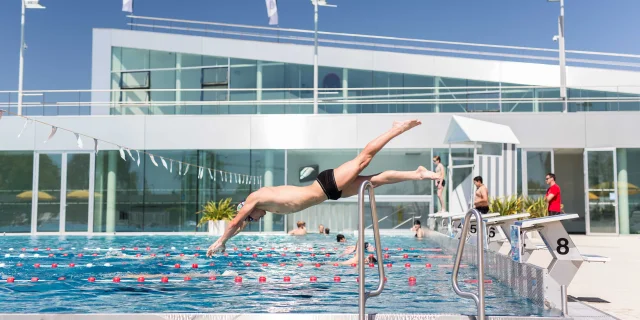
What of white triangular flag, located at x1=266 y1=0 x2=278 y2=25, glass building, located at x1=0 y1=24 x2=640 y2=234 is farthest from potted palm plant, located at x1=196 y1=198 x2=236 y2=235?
white triangular flag, located at x1=266 y1=0 x2=278 y2=25

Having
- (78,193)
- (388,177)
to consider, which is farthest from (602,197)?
(78,193)

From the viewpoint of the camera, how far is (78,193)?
20.5 metres

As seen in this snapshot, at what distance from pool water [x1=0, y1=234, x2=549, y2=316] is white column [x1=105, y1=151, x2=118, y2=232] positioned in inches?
218

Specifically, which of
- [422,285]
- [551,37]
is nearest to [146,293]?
[422,285]

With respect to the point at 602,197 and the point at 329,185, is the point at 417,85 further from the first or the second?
the point at 329,185

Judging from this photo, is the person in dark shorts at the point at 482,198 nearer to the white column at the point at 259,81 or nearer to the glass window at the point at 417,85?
the glass window at the point at 417,85

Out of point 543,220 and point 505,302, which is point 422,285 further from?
Result: point 543,220

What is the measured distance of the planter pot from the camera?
1936cm

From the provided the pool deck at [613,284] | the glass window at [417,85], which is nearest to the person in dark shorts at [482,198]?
the pool deck at [613,284]

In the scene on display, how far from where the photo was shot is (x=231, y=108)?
20438mm

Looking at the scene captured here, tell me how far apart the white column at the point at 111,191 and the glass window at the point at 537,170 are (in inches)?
506

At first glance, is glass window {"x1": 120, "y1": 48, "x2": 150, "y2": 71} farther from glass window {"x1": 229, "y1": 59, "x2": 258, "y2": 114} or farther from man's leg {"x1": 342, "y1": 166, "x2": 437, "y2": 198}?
man's leg {"x1": 342, "y1": 166, "x2": 437, "y2": 198}

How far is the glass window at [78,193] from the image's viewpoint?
805 inches

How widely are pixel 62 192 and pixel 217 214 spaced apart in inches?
201
